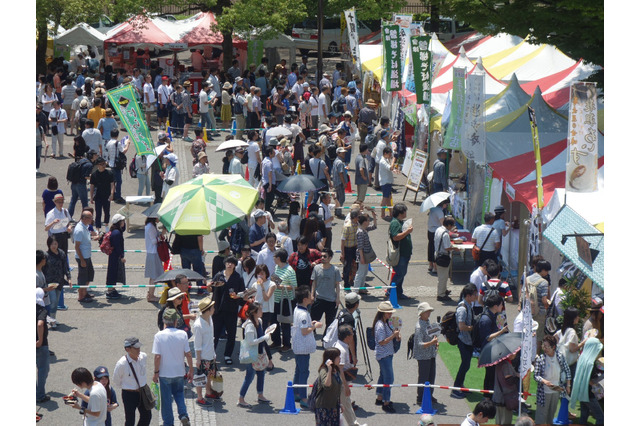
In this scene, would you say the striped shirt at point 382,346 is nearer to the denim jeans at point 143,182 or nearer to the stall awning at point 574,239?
the stall awning at point 574,239

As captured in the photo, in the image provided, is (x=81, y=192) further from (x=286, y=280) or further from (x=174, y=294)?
(x=174, y=294)

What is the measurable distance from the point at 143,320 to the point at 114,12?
65.7 feet

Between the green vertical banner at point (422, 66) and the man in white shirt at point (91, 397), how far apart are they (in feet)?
43.0

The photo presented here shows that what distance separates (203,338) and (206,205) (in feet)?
11.1

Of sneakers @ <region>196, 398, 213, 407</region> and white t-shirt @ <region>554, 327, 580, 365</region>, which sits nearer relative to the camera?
white t-shirt @ <region>554, 327, 580, 365</region>

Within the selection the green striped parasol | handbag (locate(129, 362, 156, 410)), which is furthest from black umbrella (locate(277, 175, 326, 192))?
handbag (locate(129, 362, 156, 410))

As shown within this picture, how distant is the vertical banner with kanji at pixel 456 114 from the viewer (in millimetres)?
18047

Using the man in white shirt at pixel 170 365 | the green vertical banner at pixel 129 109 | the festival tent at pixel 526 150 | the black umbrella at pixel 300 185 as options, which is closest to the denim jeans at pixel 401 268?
the festival tent at pixel 526 150

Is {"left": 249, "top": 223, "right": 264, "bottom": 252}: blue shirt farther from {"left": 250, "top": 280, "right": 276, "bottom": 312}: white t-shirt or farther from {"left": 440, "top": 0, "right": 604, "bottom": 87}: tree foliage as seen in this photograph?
{"left": 440, "top": 0, "right": 604, "bottom": 87}: tree foliage

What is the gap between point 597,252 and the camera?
11523mm

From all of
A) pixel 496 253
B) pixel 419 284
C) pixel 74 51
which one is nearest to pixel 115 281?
pixel 419 284

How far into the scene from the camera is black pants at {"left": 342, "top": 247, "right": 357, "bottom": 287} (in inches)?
608

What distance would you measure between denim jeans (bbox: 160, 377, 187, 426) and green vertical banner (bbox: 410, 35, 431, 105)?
12.1 meters

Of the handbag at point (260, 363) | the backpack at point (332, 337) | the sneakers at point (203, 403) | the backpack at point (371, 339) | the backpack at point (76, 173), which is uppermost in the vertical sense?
the backpack at point (76, 173)
